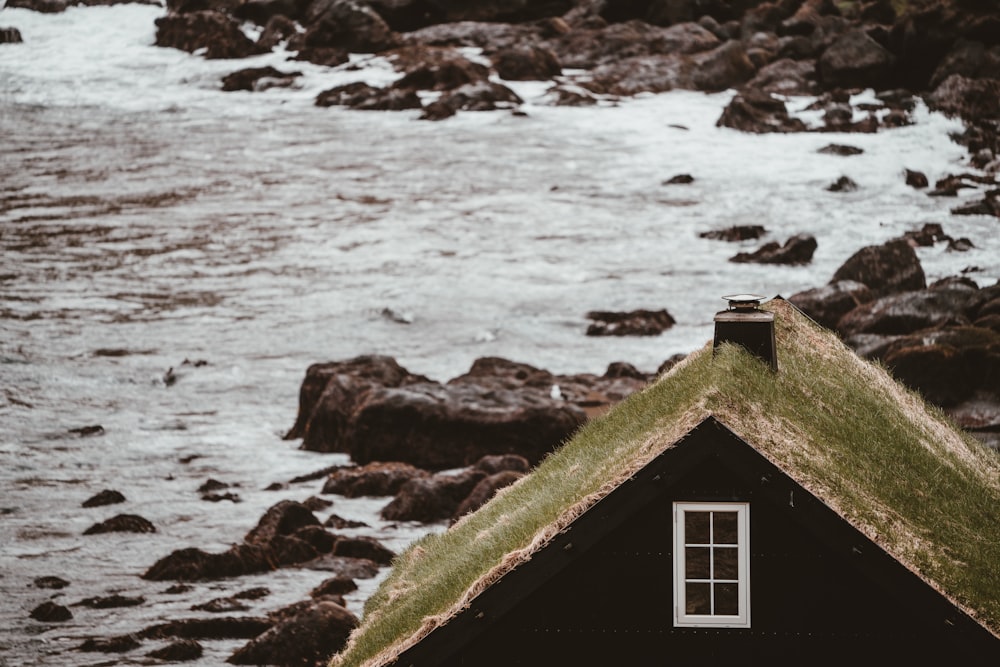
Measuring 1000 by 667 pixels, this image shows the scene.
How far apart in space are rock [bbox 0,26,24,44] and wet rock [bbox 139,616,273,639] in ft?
258

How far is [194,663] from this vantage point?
2306 cm

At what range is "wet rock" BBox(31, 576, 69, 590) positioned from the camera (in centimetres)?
2755

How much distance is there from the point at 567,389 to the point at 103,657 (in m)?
18.5

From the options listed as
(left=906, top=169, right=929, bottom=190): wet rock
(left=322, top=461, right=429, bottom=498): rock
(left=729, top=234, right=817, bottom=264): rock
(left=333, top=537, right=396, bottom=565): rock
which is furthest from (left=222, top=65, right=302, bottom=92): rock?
(left=333, top=537, right=396, bottom=565): rock

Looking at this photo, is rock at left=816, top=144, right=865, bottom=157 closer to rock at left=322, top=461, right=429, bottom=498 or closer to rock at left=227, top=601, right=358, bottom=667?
rock at left=322, top=461, right=429, bottom=498

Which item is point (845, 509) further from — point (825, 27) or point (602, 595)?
point (825, 27)

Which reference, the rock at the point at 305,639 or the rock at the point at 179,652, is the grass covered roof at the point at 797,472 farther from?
the rock at the point at 179,652

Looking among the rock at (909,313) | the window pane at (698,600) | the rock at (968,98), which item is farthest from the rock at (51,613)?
the rock at (968,98)

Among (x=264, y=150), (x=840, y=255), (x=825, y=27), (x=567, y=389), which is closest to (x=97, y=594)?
(x=567, y=389)

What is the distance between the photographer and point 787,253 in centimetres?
A: 5259

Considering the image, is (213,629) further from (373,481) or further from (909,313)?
(909,313)

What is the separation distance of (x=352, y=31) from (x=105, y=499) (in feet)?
194

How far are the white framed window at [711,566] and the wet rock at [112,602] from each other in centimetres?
1798

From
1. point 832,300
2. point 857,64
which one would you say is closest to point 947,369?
point 832,300
